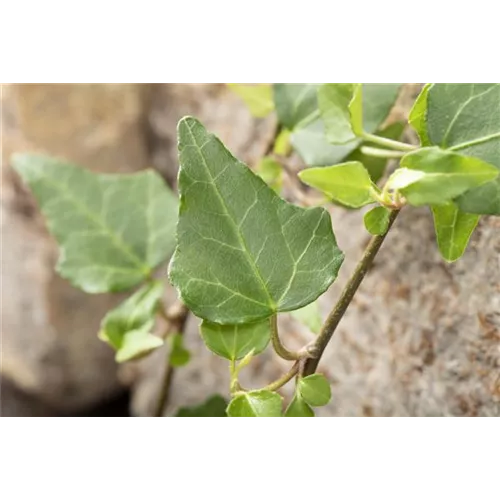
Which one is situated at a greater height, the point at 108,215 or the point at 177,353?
the point at 108,215

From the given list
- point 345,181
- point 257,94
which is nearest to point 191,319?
point 257,94

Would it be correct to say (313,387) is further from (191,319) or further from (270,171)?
(191,319)

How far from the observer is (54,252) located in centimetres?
108

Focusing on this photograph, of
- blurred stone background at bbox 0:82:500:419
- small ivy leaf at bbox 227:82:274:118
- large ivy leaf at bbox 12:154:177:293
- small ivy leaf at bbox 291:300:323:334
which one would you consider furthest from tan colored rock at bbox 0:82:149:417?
small ivy leaf at bbox 291:300:323:334

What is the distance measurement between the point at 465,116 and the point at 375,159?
163mm

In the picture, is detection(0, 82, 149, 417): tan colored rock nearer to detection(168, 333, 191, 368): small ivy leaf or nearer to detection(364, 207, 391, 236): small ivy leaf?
detection(168, 333, 191, 368): small ivy leaf

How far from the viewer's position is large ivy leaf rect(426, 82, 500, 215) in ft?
1.56

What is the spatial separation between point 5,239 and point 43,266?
2.9 inches

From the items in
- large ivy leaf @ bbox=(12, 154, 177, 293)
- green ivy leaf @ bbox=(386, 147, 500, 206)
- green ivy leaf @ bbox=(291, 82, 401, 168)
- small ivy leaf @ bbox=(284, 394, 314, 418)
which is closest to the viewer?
green ivy leaf @ bbox=(386, 147, 500, 206)

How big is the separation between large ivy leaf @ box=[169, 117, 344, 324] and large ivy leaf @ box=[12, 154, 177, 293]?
281 millimetres

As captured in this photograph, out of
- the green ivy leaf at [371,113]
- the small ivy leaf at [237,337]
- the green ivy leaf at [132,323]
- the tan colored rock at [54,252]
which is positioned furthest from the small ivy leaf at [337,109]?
the tan colored rock at [54,252]
